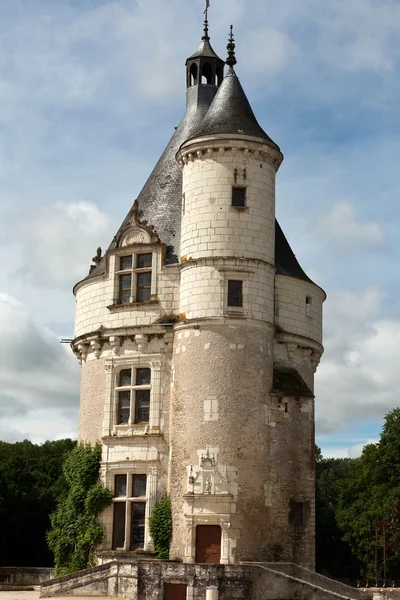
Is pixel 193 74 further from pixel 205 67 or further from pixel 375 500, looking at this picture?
pixel 375 500

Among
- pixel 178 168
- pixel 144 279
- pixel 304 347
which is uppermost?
pixel 178 168

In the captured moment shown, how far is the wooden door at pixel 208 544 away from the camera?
28562 millimetres

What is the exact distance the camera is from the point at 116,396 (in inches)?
1264

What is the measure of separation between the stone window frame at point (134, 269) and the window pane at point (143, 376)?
7.44 feet

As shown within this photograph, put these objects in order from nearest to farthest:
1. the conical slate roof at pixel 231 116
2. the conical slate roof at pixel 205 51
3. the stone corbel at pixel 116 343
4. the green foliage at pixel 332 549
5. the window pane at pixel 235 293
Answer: the window pane at pixel 235 293 → the conical slate roof at pixel 231 116 → the stone corbel at pixel 116 343 → the conical slate roof at pixel 205 51 → the green foliage at pixel 332 549

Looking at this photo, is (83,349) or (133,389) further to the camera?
(83,349)

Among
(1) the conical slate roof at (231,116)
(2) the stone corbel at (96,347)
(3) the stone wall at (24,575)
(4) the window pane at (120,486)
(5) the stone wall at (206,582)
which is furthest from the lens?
(3) the stone wall at (24,575)

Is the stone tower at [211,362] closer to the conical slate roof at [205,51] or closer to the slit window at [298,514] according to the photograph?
the slit window at [298,514]

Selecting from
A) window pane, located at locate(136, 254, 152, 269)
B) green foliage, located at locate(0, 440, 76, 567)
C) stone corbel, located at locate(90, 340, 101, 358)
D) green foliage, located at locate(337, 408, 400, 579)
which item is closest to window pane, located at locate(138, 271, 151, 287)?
window pane, located at locate(136, 254, 152, 269)

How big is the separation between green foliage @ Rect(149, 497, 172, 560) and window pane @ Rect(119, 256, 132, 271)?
27.7 feet

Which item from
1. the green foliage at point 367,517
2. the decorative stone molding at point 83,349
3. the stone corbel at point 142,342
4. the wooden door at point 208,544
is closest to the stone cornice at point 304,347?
the stone corbel at point 142,342

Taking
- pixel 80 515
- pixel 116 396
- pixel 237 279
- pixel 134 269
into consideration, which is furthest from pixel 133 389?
pixel 237 279

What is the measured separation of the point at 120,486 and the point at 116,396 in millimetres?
3079

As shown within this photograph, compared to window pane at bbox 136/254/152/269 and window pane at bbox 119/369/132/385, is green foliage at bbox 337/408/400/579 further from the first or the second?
window pane at bbox 136/254/152/269
